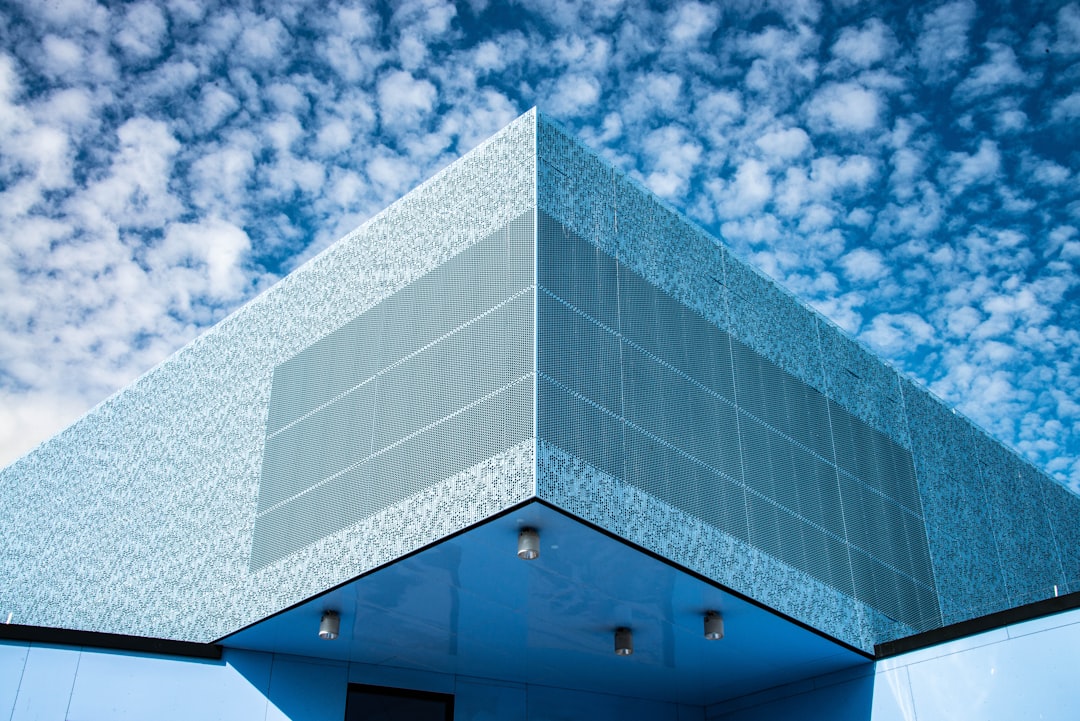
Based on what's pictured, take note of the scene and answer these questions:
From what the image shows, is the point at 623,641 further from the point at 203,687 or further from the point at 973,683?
the point at 203,687

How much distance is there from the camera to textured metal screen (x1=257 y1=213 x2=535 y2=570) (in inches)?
280

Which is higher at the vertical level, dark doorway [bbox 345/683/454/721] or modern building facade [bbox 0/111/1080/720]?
modern building facade [bbox 0/111/1080/720]

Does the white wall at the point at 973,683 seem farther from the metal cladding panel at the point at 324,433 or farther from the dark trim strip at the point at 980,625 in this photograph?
the metal cladding panel at the point at 324,433

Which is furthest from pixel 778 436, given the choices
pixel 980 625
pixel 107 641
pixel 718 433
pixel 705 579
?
pixel 107 641

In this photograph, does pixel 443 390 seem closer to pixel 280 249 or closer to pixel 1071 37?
pixel 280 249

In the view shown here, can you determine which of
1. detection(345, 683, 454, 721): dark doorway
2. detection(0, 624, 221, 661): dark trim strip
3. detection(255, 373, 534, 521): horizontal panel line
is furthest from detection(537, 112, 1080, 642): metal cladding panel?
detection(0, 624, 221, 661): dark trim strip

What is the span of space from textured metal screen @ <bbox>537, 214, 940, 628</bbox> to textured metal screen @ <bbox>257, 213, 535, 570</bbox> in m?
0.30

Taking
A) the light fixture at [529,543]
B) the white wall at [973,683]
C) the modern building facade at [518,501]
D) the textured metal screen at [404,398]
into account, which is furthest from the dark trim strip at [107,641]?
the white wall at [973,683]

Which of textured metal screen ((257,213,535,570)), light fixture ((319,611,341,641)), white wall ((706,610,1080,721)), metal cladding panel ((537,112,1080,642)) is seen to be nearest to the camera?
textured metal screen ((257,213,535,570))

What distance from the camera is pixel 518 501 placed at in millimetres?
6477

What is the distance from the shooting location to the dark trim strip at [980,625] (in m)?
7.83

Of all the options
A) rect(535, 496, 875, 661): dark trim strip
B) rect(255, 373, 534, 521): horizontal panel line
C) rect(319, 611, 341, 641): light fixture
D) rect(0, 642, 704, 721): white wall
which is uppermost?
rect(255, 373, 534, 521): horizontal panel line

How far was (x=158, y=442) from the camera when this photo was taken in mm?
10961

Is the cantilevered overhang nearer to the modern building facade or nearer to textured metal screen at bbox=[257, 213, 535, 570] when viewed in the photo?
the modern building facade
